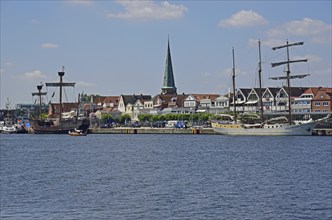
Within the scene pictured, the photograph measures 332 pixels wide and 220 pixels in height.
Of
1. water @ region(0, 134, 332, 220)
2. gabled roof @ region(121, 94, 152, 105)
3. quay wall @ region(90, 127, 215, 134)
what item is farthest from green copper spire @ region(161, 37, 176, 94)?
water @ region(0, 134, 332, 220)

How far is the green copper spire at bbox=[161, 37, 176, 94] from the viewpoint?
17412cm

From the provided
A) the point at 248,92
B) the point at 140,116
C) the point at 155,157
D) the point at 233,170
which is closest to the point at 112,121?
the point at 140,116

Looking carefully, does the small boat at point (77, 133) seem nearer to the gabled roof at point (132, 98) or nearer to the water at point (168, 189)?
the gabled roof at point (132, 98)

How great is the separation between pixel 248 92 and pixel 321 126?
89.8 feet

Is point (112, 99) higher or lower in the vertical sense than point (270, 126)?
higher

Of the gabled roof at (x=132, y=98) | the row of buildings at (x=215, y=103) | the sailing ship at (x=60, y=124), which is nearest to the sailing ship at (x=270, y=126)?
the row of buildings at (x=215, y=103)

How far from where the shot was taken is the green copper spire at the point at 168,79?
6855 inches

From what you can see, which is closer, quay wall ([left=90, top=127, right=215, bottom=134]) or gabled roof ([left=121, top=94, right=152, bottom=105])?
quay wall ([left=90, top=127, right=215, bottom=134])

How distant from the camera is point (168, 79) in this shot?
174m

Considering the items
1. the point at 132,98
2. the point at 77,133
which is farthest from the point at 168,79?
the point at 77,133

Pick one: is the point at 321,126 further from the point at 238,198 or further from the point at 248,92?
the point at 238,198

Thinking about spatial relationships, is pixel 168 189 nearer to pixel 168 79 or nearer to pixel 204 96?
pixel 204 96

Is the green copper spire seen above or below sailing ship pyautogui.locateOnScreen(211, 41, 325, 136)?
above

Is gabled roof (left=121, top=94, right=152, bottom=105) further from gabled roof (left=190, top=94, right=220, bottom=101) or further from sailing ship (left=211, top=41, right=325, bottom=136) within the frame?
sailing ship (left=211, top=41, right=325, bottom=136)
